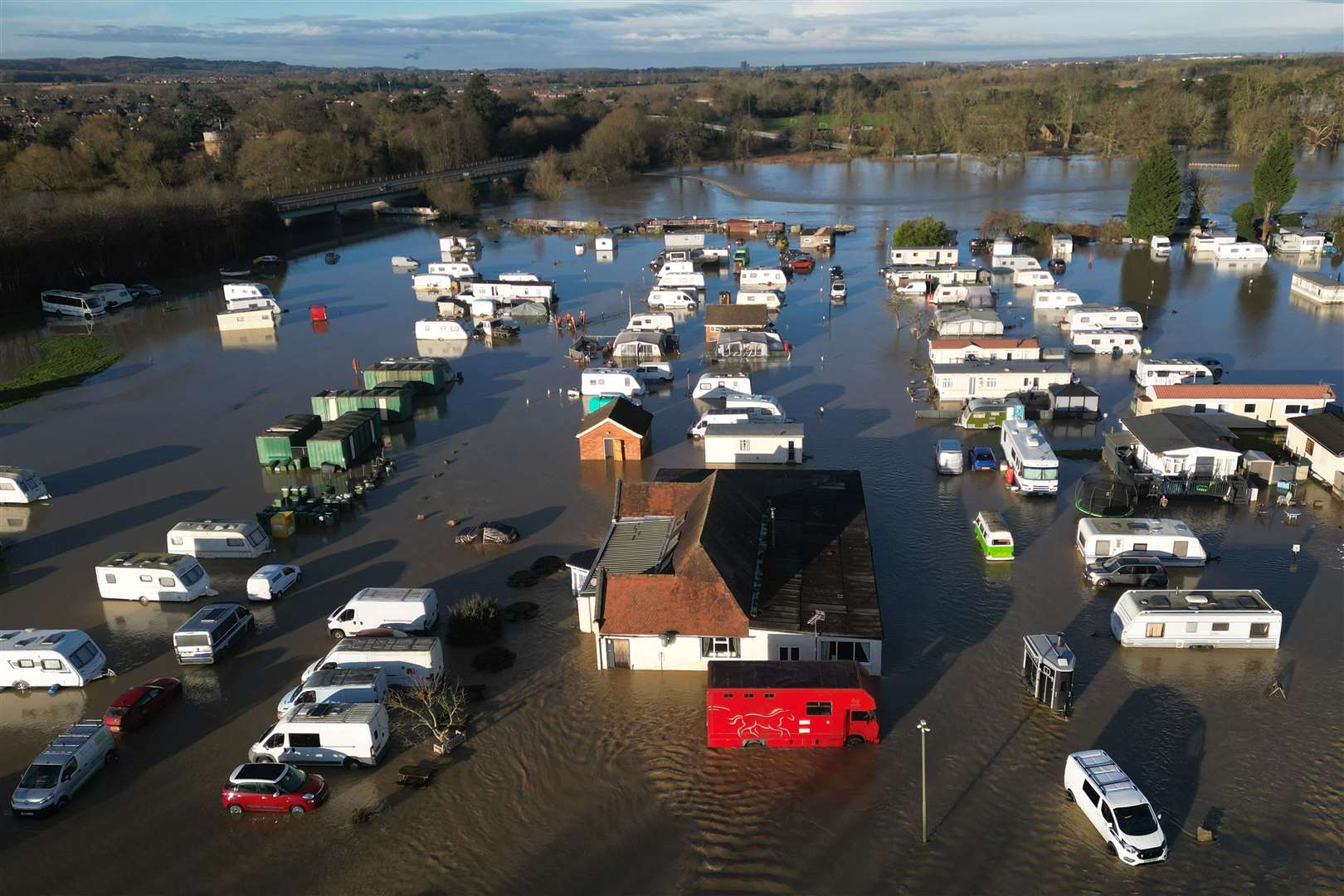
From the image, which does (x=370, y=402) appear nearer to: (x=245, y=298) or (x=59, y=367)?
(x=59, y=367)

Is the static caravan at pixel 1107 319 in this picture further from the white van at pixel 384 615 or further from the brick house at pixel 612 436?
the white van at pixel 384 615

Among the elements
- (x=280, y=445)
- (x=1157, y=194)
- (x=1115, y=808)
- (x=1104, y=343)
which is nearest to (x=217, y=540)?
(x=280, y=445)

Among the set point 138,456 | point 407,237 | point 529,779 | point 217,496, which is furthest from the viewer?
point 407,237

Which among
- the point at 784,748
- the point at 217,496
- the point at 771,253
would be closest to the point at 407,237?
the point at 771,253

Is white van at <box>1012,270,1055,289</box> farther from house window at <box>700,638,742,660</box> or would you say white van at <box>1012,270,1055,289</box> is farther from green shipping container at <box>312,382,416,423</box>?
house window at <box>700,638,742,660</box>

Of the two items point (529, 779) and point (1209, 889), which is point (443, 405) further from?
point (1209, 889)

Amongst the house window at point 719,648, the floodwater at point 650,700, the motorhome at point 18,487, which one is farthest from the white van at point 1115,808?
the motorhome at point 18,487
